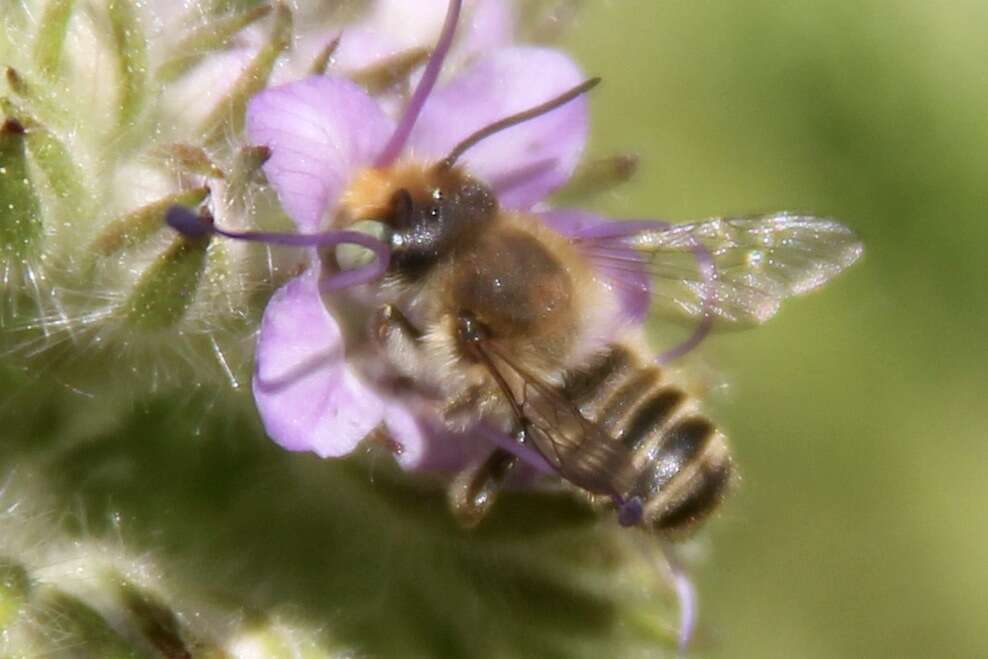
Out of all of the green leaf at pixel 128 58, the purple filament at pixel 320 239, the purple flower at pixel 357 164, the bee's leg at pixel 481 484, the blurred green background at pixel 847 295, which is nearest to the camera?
the purple filament at pixel 320 239

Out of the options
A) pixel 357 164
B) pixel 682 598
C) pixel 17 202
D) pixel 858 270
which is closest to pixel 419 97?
pixel 357 164

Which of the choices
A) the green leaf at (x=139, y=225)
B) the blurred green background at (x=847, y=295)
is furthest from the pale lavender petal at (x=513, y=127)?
the blurred green background at (x=847, y=295)

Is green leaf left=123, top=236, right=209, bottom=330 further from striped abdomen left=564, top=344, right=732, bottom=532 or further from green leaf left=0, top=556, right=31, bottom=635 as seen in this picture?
striped abdomen left=564, top=344, right=732, bottom=532

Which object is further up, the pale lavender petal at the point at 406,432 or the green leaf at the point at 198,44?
the green leaf at the point at 198,44

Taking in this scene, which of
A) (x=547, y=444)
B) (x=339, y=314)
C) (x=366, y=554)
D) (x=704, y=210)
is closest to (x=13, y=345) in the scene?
(x=339, y=314)

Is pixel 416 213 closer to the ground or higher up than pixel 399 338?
higher up

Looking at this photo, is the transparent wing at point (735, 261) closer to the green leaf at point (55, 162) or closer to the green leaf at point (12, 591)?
the green leaf at point (55, 162)

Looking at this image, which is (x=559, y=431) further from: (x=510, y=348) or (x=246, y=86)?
(x=246, y=86)
